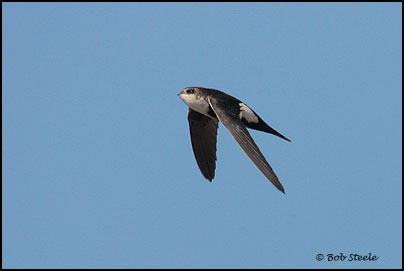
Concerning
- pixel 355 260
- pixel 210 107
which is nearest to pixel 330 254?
pixel 355 260

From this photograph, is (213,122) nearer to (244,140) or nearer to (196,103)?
(196,103)

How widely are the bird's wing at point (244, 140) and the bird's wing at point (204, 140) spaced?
991 mm

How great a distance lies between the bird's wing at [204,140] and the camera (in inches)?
349

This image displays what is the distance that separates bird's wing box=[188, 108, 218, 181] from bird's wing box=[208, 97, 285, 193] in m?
0.99

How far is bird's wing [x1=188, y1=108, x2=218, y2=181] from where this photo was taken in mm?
8867

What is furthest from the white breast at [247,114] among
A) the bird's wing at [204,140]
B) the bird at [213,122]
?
the bird's wing at [204,140]

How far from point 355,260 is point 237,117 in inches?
88.4

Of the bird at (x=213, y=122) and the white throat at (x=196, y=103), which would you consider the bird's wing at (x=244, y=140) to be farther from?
the white throat at (x=196, y=103)

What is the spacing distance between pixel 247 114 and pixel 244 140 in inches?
59.0

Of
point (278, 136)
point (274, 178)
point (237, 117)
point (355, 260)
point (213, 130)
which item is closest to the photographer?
point (274, 178)

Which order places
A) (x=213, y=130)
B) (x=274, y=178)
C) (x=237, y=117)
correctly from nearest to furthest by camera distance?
(x=274, y=178) < (x=237, y=117) < (x=213, y=130)

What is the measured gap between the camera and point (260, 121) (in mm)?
8445

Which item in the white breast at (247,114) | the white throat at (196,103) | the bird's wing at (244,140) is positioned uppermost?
the white throat at (196,103)

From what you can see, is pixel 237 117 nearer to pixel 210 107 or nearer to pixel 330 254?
pixel 210 107
